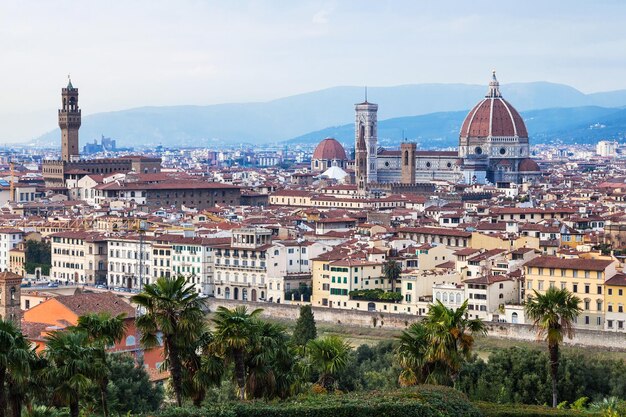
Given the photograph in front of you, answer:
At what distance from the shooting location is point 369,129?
138 m

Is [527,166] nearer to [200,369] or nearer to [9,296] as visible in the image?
[9,296]

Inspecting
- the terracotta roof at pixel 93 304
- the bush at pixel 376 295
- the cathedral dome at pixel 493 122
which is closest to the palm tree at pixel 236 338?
the terracotta roof at pixel 93 304

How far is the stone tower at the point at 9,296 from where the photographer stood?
1497 inches

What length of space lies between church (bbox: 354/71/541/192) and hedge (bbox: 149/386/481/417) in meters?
104

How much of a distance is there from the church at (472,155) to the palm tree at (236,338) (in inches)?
4033

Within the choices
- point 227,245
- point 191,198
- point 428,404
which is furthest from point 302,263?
point 191,198

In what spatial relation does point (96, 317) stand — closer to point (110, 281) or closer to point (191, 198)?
point (110, 281)

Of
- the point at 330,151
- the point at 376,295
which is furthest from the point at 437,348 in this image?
the point at 330,151

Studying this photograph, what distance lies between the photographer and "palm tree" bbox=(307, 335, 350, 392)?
27772mm

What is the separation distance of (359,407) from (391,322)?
27804mm

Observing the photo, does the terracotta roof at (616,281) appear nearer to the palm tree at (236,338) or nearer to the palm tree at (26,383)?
the palm tree at (236,338)

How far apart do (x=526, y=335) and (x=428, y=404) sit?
2413cm

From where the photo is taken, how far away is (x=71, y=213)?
81875 mm

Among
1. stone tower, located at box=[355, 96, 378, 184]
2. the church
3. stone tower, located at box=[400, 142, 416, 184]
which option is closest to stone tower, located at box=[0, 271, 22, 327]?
stone tower, located at box=[400, 142, 416, 184]
